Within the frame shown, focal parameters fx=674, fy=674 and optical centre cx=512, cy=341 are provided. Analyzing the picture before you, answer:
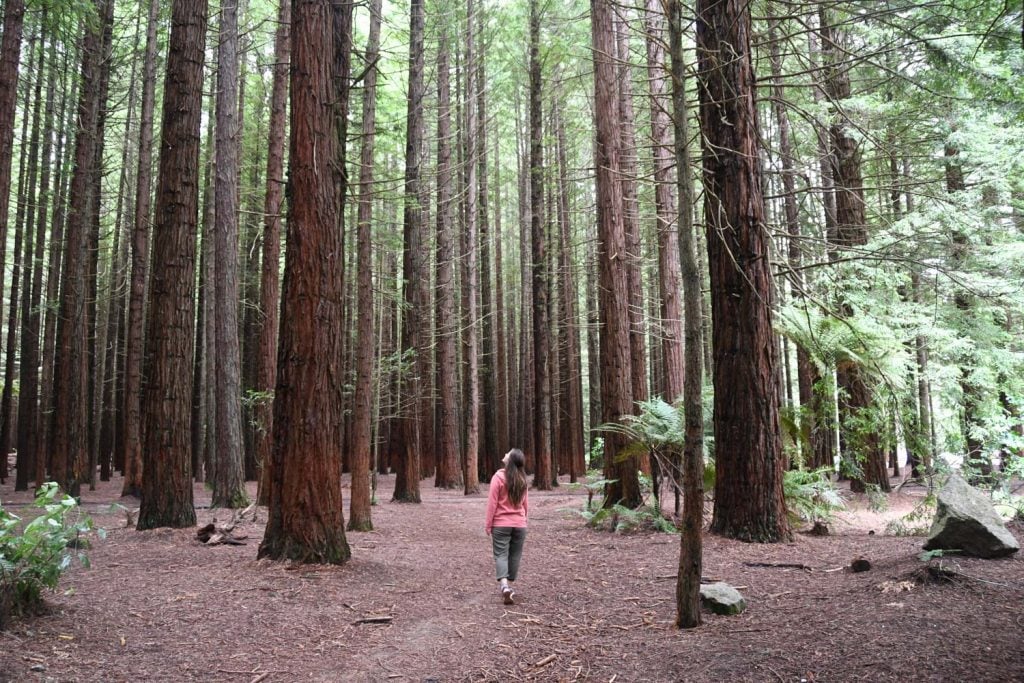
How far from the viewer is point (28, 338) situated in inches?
782

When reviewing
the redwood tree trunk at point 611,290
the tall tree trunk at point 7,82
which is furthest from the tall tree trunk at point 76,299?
the redwood tree trunk at point 611,290

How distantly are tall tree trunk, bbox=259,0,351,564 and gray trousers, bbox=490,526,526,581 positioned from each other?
75.9 inches

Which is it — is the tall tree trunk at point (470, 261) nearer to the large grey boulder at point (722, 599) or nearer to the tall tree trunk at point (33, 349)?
the tall tree trunk at point (33, 349)

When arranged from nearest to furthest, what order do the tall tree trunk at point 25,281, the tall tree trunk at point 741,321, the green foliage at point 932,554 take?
the green foliage at point 932,554, the tall tree trunk at point 741,321, the tall tree trunk at point 25,281

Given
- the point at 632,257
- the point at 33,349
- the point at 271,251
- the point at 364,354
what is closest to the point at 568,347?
the point at 632,257

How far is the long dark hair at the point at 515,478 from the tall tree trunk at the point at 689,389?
2176 millimetres

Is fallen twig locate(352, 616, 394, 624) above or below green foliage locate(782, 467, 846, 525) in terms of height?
below

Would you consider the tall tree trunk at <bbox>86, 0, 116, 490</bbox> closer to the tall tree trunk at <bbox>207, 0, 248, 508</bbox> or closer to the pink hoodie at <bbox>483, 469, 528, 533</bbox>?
the tall tree trunk at <bbox>207, 0, 248, 508</bbox>

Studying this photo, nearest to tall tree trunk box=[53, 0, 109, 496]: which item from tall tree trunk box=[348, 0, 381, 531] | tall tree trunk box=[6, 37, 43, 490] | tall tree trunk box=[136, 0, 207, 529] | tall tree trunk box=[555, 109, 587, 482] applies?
tall tree trunk box=[6, 37, 43, 490]

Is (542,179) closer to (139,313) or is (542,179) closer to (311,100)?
(139,313)

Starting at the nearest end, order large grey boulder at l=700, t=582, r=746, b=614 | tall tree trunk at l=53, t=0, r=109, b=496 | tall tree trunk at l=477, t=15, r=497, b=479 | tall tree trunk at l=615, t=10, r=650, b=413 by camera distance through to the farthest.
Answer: large grey boulder at l=700, t=582, r=746, b=614, tall tree trunk at l=615, t=10, r=650, b=413, tall tree trunk at l=53, t=0, r=109, b=496, tall tree trunk at l=477, t=15, r=497, b=479

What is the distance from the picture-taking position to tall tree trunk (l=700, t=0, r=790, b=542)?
23.9ft

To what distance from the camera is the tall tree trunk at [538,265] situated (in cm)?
1836

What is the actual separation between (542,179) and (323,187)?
12.3 meters
